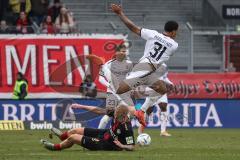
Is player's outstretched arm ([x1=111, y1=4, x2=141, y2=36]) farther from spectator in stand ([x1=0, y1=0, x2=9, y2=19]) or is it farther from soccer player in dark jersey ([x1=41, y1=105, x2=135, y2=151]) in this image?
spectator in stand ([x1=0, y1=0, x2=9, y2=19])

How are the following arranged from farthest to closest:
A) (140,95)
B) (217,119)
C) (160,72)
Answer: (217,119) → (140,95) → (160,72)

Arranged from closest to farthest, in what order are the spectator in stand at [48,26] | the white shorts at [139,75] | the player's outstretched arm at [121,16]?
1. the player's outstretched arm at [121,16]
2. the white shorts at [139,75]
3. the spectator in stand at [48,26]

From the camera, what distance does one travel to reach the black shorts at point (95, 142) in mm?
17406

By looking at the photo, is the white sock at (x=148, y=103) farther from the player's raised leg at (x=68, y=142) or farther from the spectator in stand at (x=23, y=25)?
the spectator in stand at (x=23, y=25)

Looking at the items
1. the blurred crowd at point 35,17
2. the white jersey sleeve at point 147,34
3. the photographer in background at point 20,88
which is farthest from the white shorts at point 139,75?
the blurred crowd at point 35,17

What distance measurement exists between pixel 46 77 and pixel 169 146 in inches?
515

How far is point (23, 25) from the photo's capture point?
108ft

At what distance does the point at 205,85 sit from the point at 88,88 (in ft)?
14.6

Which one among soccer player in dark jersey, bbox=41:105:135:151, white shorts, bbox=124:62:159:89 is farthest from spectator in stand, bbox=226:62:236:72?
soccer player in dark jersey, bbox=41:105:135:151

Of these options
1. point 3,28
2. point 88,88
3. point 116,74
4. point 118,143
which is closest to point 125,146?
point 118,143

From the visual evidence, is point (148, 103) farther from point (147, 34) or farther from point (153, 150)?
point (153, 150)

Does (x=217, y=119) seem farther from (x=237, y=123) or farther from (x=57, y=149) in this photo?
(x=57, y=149)

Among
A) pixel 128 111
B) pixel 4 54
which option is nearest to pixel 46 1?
pixel 4 54

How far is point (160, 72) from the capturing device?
24.4 meters
